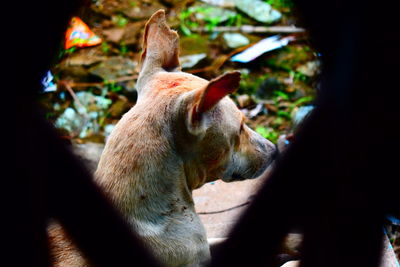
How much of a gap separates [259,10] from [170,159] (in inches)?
247

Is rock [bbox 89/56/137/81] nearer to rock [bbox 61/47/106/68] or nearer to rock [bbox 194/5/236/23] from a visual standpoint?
rock [bbox 61/47/106/68]

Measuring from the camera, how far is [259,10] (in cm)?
815

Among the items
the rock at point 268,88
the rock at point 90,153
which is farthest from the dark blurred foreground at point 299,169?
the rock at point 268,88

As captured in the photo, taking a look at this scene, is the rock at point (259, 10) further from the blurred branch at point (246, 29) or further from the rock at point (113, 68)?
the rock at point (113, 68)

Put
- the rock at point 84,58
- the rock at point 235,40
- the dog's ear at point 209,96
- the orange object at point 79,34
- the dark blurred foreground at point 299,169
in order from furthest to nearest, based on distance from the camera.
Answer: the rock at point 235,40, the rock at point 84,58, the orange object at point 79,34, the dog's ear at point 209,96, the dark blurred foreground at point 299,169

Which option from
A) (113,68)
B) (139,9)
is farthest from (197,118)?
(139,9)

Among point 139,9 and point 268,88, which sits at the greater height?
point 139,9

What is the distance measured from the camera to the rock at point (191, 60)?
701 centimetres

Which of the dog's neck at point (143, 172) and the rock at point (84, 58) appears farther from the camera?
the rock at point (84, 58)

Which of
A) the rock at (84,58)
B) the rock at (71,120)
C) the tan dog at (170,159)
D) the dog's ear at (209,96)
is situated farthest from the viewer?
the rock at (84,58)

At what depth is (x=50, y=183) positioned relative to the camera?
1.35m

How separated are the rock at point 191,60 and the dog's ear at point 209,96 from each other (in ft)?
15.4

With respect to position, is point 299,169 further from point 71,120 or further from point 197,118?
point 71,120

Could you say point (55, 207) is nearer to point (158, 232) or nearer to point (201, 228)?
point (158, 232)
